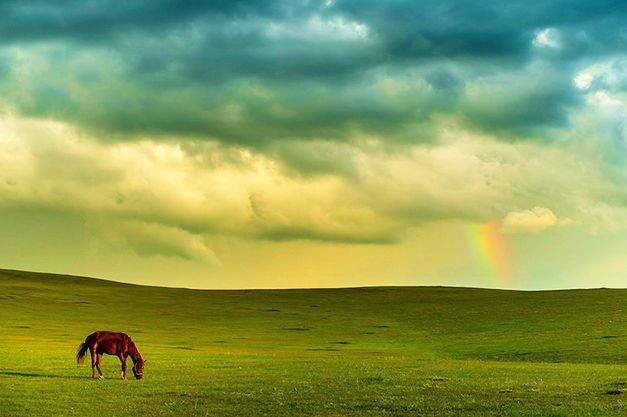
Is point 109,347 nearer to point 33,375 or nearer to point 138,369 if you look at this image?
point 138,369

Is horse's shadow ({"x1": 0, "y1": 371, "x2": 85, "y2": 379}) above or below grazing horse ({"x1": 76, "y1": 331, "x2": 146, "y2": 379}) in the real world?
below

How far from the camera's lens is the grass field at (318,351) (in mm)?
27266

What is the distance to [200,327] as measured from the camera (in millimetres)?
92125

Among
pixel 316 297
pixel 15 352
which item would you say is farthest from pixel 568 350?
pixel 316 297

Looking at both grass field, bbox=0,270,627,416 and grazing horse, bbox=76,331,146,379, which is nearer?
grass field, bbox=0,270,627,416

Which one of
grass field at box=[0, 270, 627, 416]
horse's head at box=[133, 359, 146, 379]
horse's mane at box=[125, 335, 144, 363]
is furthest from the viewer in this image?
horse's mane at box=[125, 335, 144, 363]

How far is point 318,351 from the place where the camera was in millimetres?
64750

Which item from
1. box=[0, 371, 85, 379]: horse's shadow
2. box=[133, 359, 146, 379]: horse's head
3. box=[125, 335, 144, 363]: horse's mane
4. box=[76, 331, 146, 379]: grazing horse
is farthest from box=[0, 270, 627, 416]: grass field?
box=[125, 335, 144, 363]: horse's mane

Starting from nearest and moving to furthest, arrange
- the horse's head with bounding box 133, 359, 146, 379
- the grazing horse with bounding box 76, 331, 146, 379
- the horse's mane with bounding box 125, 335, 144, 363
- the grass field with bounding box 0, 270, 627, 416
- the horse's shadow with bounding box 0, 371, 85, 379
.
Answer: the grass field with bounding box 0, 270, 627, 416 → the horse's head with bounding box 133, 359, 146, 379 → the horse's mane with bounding box 125, 335, 144, 363 → the grazing horse with bounding box 76, 331, 146, 379 → the horse's shadow with bounding box 0, 371, 85, 379

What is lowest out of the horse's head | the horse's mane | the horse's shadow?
the horse's shadow

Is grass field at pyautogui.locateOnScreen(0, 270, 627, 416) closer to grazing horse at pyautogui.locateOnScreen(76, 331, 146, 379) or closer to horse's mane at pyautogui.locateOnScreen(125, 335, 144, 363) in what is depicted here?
grazing horse at pyautogui.locateOnScreen(76, 331, 146, 379)

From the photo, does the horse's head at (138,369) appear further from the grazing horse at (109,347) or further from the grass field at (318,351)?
the grass field at (318,351)

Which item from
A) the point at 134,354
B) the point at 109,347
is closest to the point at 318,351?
the point at 134,354

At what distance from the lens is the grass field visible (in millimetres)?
27266
